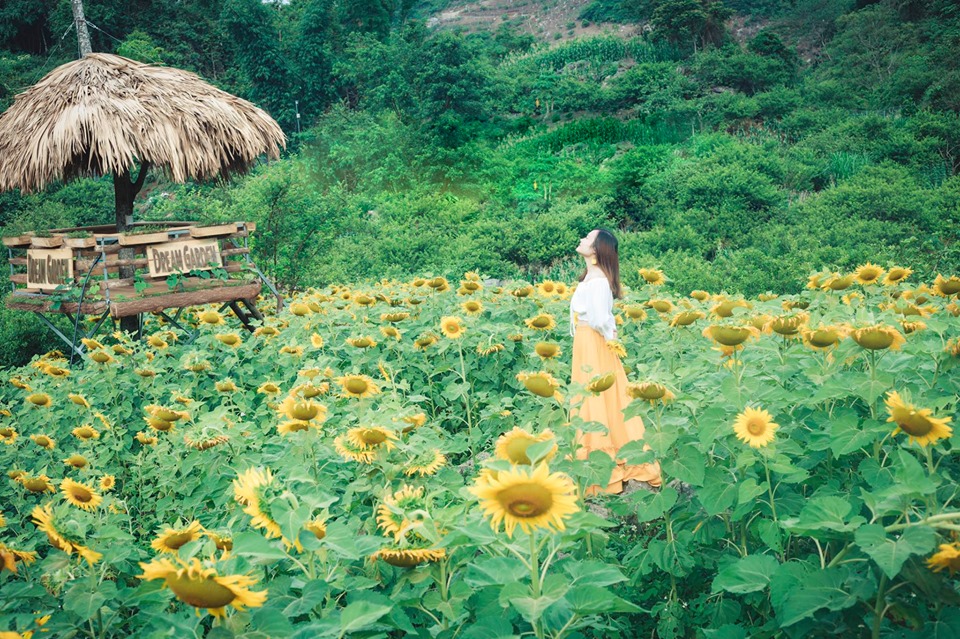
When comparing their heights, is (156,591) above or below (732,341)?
below

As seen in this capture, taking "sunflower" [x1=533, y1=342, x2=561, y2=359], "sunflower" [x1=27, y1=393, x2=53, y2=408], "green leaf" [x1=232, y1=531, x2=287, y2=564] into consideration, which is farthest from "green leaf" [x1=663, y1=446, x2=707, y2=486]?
"sunflower" [x1=27, y1=393, x2=53, y2=408]

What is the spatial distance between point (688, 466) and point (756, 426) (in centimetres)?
22

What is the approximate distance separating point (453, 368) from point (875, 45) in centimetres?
1668

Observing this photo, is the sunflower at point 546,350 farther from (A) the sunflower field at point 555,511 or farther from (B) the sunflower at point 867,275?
(B) the sunflower at point 867,275

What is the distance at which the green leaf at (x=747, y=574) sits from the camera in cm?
143

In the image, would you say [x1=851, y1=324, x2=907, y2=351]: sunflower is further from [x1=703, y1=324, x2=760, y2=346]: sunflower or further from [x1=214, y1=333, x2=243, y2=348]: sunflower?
[x1=214, y1=333, x2=243, y2=348]: sunflower

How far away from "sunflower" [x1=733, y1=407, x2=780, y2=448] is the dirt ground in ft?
75.7

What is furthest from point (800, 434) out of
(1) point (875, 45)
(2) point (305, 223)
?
(1) point (875, 45)

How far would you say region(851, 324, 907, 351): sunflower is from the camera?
1593mm

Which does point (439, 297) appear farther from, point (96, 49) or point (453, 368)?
point (96, 49)

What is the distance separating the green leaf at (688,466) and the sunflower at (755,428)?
0.14 metres

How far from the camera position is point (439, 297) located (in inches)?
167

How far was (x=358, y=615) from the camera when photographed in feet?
3.58

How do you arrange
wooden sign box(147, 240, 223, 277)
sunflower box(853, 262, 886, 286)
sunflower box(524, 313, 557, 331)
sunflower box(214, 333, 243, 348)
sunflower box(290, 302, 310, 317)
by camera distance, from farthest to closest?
1. wooden sign box(147, 240, 223, 277)
2. sunflower box(290, 302, 310, 317)
3. sunflower box(214, 333, 243, 348)
4. sunflower box(524, 313, 557, 331)
5. sunflower box(853, 262, 886, 286)
